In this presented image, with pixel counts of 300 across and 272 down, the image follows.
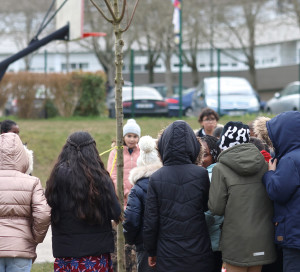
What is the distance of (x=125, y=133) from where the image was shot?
8.05m

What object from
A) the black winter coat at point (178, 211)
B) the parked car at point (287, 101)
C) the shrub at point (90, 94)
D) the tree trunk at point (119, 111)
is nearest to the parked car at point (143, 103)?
the shrub at point (90, 94)

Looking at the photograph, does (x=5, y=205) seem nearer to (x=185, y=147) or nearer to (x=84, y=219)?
(x=84, y=219)

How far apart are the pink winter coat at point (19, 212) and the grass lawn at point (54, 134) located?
802 centimetres

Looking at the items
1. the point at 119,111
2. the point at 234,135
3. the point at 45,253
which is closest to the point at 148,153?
the point at 119,111

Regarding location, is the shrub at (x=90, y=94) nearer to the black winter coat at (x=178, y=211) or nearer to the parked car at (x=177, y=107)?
the parked car at (x=177, y=107)

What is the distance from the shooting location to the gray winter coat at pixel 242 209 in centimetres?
480

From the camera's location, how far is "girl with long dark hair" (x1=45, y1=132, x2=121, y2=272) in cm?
509

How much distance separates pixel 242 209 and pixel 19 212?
1804 millimetres

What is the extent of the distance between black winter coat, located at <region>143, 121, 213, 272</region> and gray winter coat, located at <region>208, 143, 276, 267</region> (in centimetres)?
16

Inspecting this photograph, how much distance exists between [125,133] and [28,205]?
9.89 ft

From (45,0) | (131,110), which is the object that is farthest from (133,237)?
(45,0)

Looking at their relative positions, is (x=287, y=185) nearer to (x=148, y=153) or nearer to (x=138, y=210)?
(x=138, y=210)

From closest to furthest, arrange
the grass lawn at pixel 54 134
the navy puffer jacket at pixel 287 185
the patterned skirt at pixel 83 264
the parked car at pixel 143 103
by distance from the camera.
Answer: the navy puffer jacket at pixel 287 185, the patterned skirt at pixel 83 264, the grass lawn at pixel 54 134, the parked car at pixel 143 103

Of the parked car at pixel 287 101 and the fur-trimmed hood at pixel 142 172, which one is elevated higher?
the parked car at pixel 287 101
